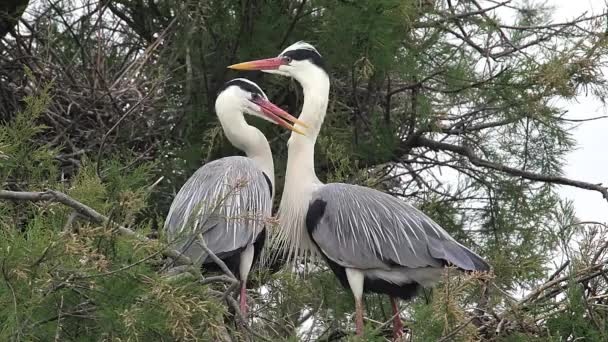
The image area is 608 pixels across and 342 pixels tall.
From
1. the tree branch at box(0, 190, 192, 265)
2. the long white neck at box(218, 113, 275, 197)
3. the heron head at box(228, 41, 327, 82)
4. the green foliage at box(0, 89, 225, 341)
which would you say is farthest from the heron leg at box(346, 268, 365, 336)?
the tree branch at box(0, 190, 192, 265)

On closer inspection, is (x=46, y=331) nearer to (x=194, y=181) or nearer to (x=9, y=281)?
(x=9, y=281)

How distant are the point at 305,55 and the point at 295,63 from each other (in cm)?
5

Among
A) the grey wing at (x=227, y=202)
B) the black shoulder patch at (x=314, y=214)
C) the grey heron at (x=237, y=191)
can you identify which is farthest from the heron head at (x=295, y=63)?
the black shoulder patch at (x=314, y=214)

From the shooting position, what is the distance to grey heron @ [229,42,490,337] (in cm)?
431

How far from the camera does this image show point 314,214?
15.0ft

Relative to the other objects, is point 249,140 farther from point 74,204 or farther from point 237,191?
point 74,204

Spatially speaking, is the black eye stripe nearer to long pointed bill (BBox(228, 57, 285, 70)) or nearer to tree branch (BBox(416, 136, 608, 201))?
long pointed bill (BBox(228, 57, 285, 70))

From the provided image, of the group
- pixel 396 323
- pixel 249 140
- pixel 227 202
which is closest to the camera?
pixel 396 323

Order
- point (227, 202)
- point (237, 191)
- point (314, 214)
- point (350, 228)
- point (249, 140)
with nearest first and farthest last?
point (237, 191) → point (227, 202) → point (350, 228) → point (314, 214) → point (249, 140)

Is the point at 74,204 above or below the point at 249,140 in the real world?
below

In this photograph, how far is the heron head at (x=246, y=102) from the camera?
475 cm

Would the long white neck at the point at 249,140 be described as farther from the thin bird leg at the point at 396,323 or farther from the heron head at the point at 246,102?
the thin bird leg at the point at 396,323

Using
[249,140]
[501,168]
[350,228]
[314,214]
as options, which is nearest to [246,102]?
[249,140]

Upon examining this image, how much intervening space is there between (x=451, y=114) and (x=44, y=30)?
1629mm
